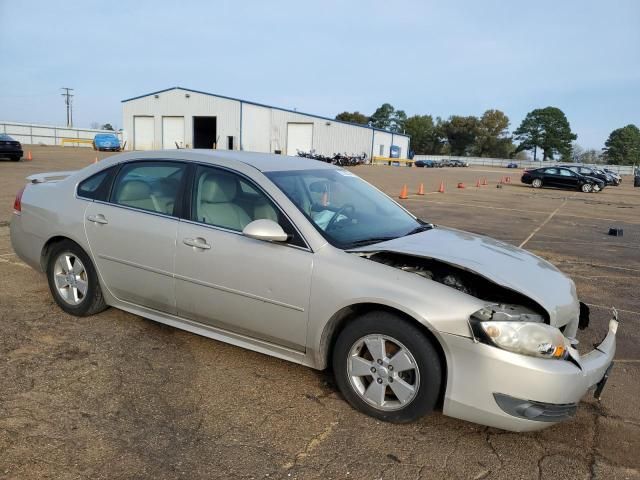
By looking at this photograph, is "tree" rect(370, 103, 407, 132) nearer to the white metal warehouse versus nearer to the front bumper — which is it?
the white metal warehouse

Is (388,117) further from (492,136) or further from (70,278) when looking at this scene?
(70,278)

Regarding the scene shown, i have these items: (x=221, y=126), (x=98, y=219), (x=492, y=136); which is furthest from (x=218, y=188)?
(x=492, y=136)

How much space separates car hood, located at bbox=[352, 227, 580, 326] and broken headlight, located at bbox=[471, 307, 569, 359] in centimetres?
25

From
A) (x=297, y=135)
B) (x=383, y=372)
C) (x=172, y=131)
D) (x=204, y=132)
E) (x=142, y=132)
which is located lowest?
(x=383, y=372)

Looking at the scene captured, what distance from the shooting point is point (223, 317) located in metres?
3.65

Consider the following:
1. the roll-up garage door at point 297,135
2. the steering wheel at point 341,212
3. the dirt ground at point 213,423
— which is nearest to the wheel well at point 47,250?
the dirt ground at point 213,423

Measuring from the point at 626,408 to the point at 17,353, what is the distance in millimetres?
4264

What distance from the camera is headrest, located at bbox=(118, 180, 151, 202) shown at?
4199 millimetres

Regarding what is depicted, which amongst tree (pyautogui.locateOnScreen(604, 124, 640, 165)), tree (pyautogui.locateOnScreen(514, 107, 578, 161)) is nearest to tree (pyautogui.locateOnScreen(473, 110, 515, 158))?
tree (pyautogui.locateOnScreen(514, 107, 578, 161))

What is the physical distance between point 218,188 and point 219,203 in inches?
4.7

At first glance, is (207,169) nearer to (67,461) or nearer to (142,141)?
(67,461)

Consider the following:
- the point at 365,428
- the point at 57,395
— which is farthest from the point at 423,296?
the point at 57,395

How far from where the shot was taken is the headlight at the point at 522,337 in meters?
2.79

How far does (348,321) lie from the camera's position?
327cm
